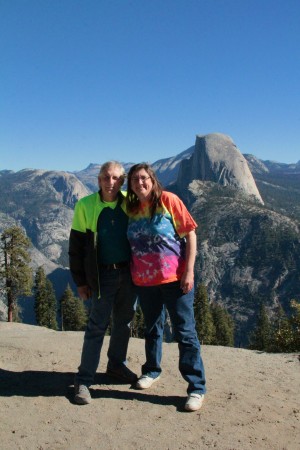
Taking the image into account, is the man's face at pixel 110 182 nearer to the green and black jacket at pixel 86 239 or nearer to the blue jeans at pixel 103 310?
the green and black jacket at pixel 86 239

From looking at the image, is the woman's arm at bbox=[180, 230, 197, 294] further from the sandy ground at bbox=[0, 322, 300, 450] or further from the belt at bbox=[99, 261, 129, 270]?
the sandy ground at bbox=[0, 322, 300, 450]

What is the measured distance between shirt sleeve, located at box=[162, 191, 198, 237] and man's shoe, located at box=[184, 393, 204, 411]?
2216 millimetres

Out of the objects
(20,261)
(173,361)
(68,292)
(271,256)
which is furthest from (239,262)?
(173,361)

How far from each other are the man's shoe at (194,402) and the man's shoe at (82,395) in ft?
4.45

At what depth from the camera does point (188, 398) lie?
544 centimetres

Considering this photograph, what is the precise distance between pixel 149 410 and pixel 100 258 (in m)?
2.15

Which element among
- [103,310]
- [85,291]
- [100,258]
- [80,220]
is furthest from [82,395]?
[80,220]

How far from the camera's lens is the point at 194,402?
534 cm

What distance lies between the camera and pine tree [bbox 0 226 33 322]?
2834 centimetres

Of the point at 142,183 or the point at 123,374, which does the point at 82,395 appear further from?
the point at 142,183

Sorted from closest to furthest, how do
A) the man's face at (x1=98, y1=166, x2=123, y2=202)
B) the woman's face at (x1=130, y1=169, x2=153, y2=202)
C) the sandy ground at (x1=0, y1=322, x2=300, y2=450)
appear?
the sandy ground at (x1=0, y1=322, x2=300, y2=450)
the woman's face at (x1=130, y1=169, x2=153, y2=202)
the man's face at (x1=98, y1=166, x2=123, y2=202)

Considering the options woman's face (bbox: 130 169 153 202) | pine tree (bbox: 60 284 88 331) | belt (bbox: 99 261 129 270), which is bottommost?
pine tree (bbox: 60 284 88 331)

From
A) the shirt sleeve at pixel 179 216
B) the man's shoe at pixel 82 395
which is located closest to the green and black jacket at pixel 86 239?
the shirt sleeve at pixel 179 216

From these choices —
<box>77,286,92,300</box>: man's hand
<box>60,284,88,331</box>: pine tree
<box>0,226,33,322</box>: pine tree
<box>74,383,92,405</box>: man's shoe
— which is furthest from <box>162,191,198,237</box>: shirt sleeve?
<box>60,284,88,331</box>: pine tree
